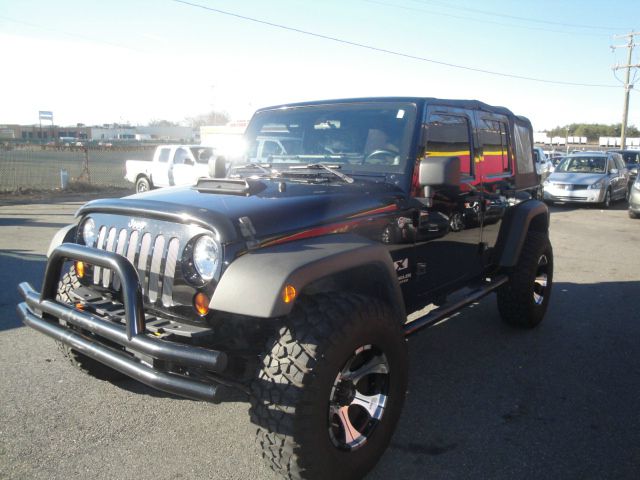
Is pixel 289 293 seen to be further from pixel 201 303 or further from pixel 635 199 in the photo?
pixel 635 199

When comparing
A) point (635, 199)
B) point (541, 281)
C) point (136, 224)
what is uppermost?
point (136, 224)

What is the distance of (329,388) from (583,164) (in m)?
17.1

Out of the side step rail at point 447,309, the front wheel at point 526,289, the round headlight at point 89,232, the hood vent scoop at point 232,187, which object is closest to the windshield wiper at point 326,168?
the hood vent scoop at point 232,187

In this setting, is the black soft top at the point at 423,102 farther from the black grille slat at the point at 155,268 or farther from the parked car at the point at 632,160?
the parked car at the point at 632,160

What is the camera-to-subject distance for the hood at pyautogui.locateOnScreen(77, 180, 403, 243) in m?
2.68

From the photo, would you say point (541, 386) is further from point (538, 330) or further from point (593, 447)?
point (538, 330)

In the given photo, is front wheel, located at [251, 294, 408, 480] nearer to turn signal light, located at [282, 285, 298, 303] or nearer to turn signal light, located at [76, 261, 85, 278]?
turn signal light, located at [282, 285, 298, 303]

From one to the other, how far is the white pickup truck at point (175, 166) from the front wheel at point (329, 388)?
43.7 feet

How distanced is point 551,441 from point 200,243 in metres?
2.38

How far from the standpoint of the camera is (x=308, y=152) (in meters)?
3.94

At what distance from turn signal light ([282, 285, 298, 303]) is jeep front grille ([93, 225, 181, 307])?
2.24 feet

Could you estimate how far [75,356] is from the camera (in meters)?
3.54

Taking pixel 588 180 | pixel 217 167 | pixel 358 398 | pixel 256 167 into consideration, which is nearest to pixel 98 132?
pixel 588 180

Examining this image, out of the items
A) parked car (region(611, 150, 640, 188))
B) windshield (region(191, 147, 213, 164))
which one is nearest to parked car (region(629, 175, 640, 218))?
parked car (region(611, 150, 640, 188))
